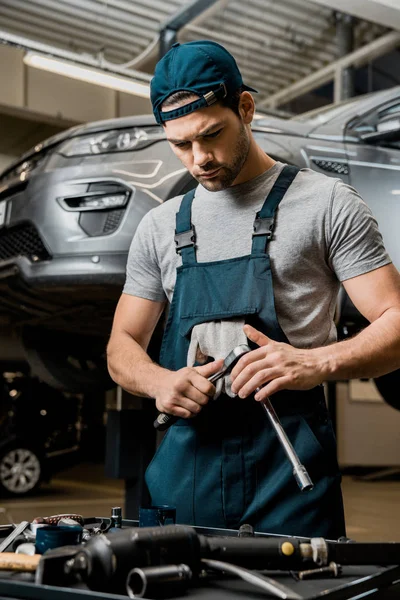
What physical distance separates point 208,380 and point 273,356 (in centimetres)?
14

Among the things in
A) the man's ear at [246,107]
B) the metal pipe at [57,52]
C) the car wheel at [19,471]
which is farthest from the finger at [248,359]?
the metal pipe at [57,52]

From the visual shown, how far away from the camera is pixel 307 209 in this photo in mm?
1380

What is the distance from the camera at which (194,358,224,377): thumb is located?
1.24 meters

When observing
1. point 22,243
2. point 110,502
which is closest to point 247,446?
point 22,243

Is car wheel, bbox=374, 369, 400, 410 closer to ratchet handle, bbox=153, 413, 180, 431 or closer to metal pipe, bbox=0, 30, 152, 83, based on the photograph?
ratchet handle, bbox=153, 413, 180, 431

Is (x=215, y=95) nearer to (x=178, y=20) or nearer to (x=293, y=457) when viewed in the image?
(x=293, y=457)

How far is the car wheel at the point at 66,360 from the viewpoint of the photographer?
3.22 m

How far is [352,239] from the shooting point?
1.34 meters

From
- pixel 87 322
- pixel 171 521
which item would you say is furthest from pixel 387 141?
pixel 171 521

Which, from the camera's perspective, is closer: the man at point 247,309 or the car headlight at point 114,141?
the man at point 247,309

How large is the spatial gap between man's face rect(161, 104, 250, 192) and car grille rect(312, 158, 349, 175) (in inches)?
63.3

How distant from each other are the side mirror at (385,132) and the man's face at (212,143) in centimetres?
179

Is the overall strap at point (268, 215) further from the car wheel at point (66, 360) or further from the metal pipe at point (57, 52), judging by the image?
the metal pipe at point (57, 52)

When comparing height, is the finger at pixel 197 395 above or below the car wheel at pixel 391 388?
below
